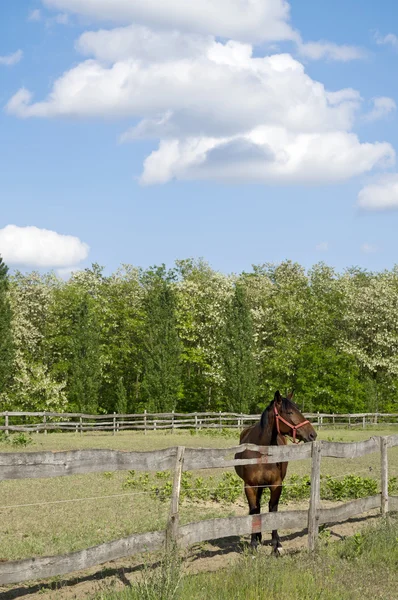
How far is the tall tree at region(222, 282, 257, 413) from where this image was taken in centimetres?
5247

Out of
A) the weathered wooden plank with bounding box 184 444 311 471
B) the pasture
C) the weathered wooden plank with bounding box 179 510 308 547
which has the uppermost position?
the weathered wooden plank with bounding box 184 444 311 471

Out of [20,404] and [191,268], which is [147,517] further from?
[191,268]

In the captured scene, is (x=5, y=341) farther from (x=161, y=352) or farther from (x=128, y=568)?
(x=128, y=568)

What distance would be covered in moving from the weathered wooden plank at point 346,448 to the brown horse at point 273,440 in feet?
0.93

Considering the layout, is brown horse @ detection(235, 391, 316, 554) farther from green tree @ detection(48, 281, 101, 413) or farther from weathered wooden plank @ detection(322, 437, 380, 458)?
green tree @ detection(48, 281, 101, 413)

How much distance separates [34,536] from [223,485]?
18.2 feet

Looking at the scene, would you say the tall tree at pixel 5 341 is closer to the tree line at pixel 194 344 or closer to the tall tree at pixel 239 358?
the tree line at pixel 194 344

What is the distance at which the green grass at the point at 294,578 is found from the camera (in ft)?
20.8

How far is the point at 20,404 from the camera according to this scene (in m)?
56.0

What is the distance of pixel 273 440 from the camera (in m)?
9.91

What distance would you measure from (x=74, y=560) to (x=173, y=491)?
1281 mm

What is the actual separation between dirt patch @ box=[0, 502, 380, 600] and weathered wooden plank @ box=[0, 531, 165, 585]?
216mm

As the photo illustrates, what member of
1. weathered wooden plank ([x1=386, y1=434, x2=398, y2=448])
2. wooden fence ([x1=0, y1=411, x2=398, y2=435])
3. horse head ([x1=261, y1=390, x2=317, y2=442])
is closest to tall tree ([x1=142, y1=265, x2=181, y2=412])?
wooden fence ([x1=0, y1=411, x2=398, y2=435])

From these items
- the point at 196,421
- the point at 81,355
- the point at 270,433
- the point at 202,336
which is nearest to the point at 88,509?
the point at 270,433
